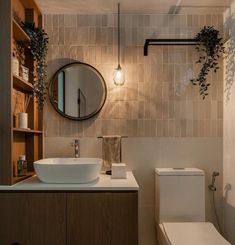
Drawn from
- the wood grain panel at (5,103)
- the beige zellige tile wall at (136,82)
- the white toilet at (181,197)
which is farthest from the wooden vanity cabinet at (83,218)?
the beige zellige tile wall at (136,82)

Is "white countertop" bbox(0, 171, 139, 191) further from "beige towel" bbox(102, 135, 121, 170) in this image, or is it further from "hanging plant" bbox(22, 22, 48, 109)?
"hanging plant" bbox(22, 22, 48, 109)

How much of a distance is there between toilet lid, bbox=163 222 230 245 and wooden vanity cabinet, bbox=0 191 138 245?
27 cm

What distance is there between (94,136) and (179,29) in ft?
4.07

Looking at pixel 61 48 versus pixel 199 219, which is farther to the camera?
pixel 61 48

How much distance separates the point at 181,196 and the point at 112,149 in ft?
2.24

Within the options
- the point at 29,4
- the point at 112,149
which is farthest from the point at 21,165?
the point at 29,4

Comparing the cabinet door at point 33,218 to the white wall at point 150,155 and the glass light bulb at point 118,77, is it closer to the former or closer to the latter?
the white wall at point 150,155

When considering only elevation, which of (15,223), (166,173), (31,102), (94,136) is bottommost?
(15,223)

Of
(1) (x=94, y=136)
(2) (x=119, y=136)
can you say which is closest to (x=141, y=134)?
(2) (x=119, y=136)

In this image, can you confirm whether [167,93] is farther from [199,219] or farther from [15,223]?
[15,223]

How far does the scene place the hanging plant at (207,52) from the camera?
2.29m

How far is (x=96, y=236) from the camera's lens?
5.97 ft

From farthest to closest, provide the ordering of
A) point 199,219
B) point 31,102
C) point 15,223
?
point 31,102, point 199,219, point 15,223

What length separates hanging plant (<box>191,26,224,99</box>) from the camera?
90.4 inches
